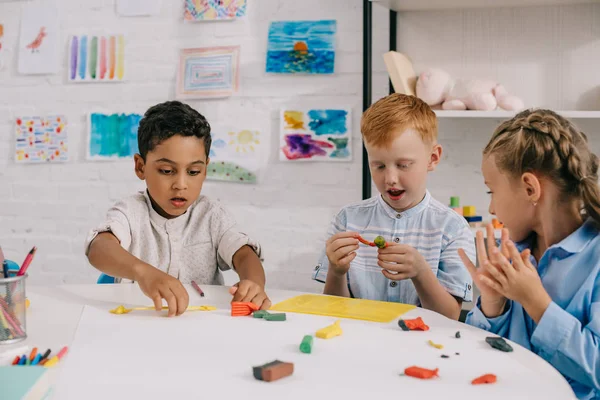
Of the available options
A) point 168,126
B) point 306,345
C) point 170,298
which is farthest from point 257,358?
point 168,126

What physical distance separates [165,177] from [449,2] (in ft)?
4.28

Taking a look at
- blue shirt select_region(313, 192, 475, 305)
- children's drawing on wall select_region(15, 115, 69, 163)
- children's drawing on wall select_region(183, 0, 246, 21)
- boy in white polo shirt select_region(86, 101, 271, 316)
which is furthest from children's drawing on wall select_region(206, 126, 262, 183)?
blue shirt select_region(313, 192, 475, 305)

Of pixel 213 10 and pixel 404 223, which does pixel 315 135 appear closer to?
pixel 213 10

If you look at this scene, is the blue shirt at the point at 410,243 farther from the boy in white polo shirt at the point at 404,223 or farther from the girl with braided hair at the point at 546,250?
the girl with braided hair at the point at 546,250

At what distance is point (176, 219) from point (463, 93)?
1.14m

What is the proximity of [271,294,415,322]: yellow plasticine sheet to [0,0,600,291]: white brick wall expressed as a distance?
1.35m

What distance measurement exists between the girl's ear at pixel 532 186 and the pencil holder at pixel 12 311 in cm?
83

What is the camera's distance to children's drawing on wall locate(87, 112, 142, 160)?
2.78m

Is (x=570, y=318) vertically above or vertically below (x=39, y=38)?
below

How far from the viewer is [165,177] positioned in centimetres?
155

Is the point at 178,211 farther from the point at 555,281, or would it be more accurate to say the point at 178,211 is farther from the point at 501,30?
the point at 501,30

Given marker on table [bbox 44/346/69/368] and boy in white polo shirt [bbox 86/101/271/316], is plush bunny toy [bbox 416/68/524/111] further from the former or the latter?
marker on table [bbox 44/346/69/368]

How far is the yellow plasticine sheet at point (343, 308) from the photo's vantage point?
44.1 inches

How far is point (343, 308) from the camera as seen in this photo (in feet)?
3.87
